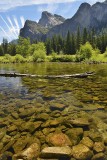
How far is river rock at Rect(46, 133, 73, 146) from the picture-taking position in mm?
9203

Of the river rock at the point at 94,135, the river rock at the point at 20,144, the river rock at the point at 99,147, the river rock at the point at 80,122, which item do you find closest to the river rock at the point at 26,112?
the river rock at the point at 80,122

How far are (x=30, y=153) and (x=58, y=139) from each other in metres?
1.69

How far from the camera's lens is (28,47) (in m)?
133

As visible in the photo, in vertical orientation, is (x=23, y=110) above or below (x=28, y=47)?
below

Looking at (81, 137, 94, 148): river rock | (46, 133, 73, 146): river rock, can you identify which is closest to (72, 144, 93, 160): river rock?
(81, 137, 94, 148): river rock

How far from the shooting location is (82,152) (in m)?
8.35

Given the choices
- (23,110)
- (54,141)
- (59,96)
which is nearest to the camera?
(54,141)

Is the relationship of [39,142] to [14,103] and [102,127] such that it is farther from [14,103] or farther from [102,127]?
[14,103]

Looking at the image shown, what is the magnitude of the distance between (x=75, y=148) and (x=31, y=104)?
24.0 ft

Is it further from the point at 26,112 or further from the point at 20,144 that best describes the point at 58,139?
the point at 26,112

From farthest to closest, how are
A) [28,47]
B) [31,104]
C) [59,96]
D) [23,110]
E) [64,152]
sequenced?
[28,47] → [59,96] → [31,104] → [23,110] → [64,152]

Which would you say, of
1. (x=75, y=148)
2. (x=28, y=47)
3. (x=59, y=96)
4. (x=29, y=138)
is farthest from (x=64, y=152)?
(x=28, y=47)

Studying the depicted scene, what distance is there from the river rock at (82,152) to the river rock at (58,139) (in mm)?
538

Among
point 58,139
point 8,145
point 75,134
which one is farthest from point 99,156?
point 8,145
